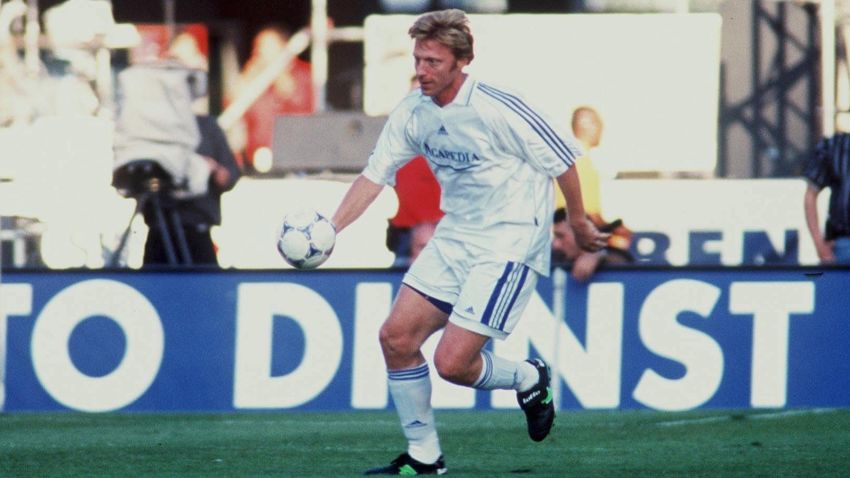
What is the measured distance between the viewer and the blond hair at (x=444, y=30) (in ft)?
23.7

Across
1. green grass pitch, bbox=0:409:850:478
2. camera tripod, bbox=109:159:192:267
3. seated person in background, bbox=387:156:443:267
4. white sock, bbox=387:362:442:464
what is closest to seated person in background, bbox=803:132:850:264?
green grass pitch, bbox=0:409:850:478

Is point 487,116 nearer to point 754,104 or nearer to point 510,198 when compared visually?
point 510,198

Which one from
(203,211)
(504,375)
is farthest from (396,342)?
(203,211)

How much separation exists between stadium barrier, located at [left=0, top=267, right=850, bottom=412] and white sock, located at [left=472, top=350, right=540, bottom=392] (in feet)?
7.93

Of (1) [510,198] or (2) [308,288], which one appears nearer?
(1) [510,198]

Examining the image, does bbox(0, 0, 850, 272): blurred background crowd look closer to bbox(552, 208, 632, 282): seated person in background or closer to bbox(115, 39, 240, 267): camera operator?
bbox(115, 39, 240, 267): camera operator

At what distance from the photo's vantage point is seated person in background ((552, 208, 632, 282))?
33.1ft

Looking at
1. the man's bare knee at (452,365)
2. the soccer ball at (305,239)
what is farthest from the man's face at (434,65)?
the man's bare knee at (452,365)

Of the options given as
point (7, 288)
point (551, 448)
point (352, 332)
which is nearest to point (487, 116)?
point (551, 448)

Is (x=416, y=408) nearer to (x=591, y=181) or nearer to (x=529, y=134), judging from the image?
(x=529, y=134)

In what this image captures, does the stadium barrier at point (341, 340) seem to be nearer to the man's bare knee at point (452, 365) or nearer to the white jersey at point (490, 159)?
the white jersey at point (490, 159)

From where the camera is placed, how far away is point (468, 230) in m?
7.51

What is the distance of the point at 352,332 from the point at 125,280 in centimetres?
130

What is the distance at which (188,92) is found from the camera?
41.0 ft
